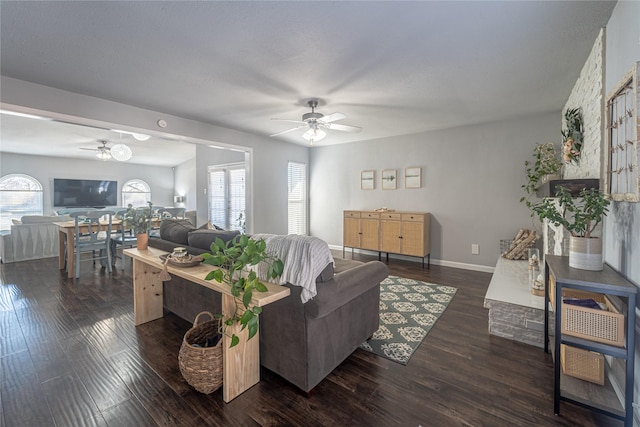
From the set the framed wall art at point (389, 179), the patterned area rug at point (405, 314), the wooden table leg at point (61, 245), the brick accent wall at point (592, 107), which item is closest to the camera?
the brick accent wall at point (592, 107)

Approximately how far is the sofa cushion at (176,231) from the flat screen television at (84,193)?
7453mm

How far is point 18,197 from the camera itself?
721 cm

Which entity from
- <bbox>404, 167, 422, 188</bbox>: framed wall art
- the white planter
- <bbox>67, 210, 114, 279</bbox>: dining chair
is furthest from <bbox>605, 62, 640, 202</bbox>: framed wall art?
<bbox>67, 210, 114, 279</bbox>: dining chair

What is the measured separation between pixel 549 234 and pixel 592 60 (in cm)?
194

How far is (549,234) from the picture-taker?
3.30 m

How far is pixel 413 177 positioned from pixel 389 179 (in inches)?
18.9

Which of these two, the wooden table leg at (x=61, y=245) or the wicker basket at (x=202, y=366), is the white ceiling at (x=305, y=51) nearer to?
the wicker basket at (x=202, y=366)

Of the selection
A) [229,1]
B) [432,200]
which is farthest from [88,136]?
[432,200]

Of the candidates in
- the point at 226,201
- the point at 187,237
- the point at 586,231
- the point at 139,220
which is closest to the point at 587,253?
the point at 586,231

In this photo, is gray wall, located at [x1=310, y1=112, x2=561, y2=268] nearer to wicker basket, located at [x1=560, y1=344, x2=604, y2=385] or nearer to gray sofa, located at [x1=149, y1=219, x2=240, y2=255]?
wicker basket, located at [x1=560, y1=344, x2=604, y2=385]

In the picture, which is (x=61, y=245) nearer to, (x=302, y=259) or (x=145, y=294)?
(x=145, y=294)

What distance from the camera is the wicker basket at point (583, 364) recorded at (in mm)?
1791

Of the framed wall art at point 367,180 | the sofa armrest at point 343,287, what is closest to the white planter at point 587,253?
the sofa armrest at point 343,287

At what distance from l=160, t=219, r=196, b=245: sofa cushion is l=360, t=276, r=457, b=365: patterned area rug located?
6.37 feet
